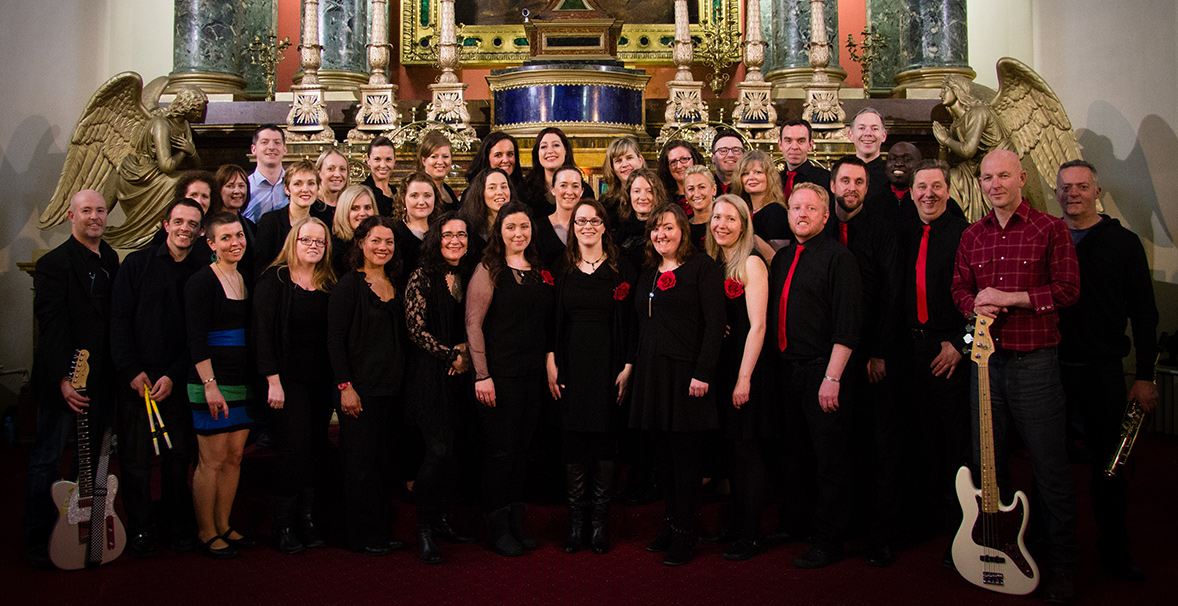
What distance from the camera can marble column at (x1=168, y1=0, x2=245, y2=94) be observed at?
8570 millimetres

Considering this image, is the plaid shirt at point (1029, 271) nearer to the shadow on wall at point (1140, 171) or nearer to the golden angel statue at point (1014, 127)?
the golden angel statue at point (1014, 127)

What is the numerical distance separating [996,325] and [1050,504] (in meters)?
0.68

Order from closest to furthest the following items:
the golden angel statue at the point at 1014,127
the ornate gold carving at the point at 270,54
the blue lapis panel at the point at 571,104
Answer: the golden angel statue at the point at 1014,127, the blue lapis panel at the point at 571,104, the ornate gold carving at the point at 270,54

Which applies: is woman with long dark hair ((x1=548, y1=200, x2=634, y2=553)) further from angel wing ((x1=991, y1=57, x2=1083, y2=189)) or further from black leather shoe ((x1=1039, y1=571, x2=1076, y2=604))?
angel wing ((x1=991, y1=57, x2=1083, y2=189))

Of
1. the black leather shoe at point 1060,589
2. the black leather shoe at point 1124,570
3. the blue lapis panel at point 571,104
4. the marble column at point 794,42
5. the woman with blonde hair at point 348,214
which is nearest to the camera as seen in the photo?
the black leather shoe at point 1060,589

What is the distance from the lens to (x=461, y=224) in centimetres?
389

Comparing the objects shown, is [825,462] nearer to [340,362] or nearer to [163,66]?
[340,362]

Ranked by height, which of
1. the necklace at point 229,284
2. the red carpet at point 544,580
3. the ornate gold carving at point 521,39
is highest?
the ornate gold carving at point 521,39

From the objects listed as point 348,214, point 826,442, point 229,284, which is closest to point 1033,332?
point 826,442

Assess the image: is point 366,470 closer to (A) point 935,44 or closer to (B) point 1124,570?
(B) point 1124,570

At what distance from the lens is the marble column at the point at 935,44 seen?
28.3 ft

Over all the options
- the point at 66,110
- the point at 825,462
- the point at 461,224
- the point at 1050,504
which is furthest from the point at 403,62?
the point at 1050,504

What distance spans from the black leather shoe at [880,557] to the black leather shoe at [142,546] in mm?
2955

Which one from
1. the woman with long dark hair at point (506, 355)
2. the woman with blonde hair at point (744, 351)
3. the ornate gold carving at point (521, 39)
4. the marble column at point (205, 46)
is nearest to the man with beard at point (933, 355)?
the woman with blonde hair at point (744, 351)
